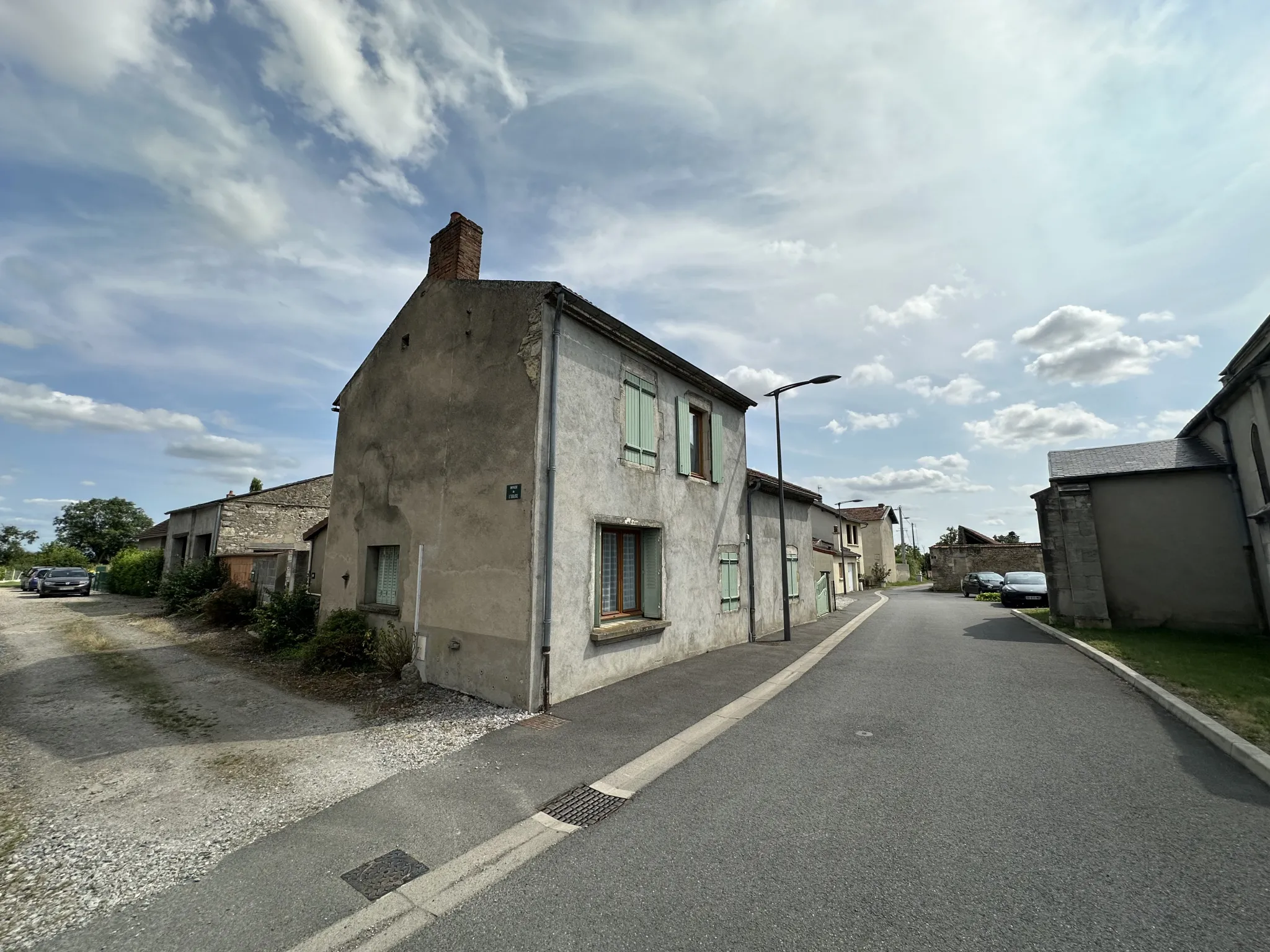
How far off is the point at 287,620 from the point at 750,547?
10.2 metres

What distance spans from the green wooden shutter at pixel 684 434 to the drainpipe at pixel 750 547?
265 centimetres

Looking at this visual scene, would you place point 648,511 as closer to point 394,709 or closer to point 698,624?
point 698,624

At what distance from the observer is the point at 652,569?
362 inches

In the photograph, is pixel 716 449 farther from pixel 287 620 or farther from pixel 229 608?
pixel 229 608

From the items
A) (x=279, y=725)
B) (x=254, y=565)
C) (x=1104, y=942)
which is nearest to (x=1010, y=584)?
(x=1104, y=942)

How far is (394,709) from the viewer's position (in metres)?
6.91

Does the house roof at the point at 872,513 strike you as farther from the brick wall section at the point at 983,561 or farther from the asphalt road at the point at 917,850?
the asphalt road at the point at 917,850

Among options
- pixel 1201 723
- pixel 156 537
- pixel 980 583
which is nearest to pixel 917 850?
pixel 1201 723

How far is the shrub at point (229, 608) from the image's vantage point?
558 inches

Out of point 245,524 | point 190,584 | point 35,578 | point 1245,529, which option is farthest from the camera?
point 35,578

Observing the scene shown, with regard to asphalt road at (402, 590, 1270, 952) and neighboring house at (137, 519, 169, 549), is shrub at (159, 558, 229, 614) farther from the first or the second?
asphalt road at (402, 590, 1270, 952)

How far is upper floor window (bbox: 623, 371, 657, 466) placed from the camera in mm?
8836

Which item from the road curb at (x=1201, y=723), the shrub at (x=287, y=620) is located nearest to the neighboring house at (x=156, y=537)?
the shrub at (x=287, y=620)

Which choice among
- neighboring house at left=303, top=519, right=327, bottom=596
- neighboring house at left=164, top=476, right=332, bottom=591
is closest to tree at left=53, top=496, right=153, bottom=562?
neighboring house at left=164, top=476, right=332, bottom=591
